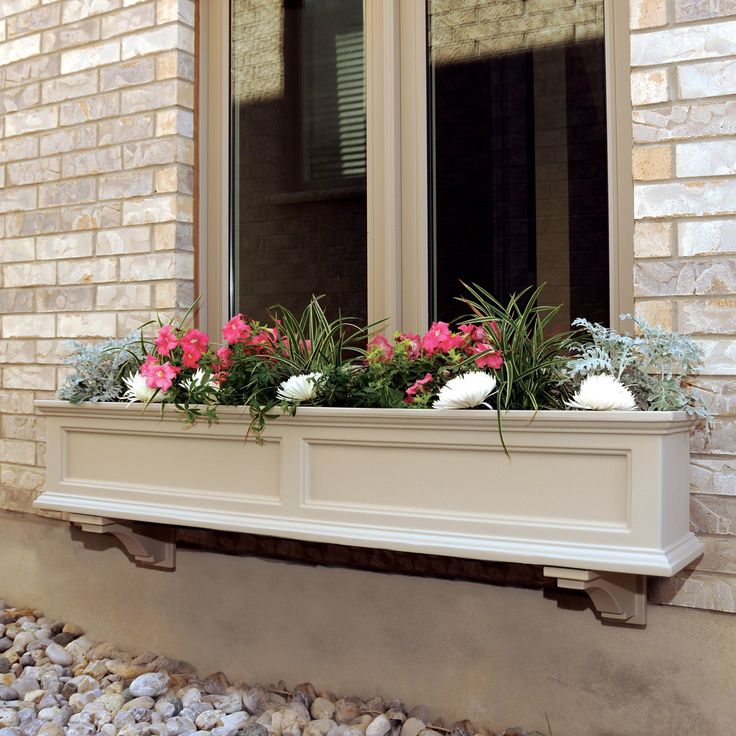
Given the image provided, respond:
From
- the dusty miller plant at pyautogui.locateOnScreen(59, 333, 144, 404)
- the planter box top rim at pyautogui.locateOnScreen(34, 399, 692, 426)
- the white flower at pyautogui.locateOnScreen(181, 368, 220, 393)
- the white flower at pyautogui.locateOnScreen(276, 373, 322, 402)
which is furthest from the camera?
the dusty miller plant at pyautogui.locateOnScreen(59, 333, 144, 404)

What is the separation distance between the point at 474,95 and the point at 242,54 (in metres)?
1.01

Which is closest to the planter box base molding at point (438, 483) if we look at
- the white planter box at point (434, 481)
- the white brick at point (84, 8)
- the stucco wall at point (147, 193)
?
the white planter box at point (434, 481)

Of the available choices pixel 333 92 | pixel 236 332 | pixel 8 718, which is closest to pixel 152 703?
pixel 8 718

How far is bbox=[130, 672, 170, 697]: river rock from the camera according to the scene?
115 inches

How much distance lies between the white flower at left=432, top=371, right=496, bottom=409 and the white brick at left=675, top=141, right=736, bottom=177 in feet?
2.53

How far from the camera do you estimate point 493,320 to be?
7.47ft

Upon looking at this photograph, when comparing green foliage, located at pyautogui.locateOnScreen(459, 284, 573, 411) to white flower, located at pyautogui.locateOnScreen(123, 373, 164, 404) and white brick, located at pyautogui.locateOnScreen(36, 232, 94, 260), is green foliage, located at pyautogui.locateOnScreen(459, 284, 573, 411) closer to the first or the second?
white flower, located at pyautogui.locateOnScreen(123, 373, 164, 404)

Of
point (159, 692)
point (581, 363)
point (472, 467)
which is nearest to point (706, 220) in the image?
point (581, 363)

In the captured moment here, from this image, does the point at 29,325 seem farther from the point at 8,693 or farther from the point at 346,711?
the point at 346,711

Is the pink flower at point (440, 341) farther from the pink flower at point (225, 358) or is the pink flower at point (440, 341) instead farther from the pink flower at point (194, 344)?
the pink flower at point (194, 344)

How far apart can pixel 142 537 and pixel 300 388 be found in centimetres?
109

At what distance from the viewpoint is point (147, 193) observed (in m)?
3.23

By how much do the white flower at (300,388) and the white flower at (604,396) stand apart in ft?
2.32

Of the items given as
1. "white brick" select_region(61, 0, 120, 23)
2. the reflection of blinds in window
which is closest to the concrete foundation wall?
the reflection of blinds in window
